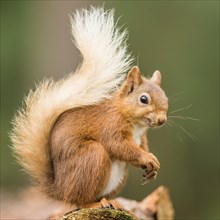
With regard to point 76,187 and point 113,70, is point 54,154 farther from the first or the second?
point 113,70

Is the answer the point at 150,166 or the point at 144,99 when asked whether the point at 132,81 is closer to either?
the point at 144,99

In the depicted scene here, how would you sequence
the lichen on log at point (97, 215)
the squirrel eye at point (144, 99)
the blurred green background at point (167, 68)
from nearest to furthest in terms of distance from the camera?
1. the lichen on log at point (97, 215)
2. the squirrel eye at point (144, 99)
3. the blurred green background at point (167, 68)

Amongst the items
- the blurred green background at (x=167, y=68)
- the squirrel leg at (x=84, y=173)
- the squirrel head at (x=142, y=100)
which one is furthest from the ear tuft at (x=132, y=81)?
the blurred green background at (x=167, y=68)

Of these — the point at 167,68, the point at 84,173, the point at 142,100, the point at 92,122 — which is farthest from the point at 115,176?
the point at 167,68

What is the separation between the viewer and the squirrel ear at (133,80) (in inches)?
129

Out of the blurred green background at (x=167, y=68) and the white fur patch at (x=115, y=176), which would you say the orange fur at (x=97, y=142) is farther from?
the blurred green background at (x=167, y=68)

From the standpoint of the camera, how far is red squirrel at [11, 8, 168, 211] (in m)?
3.26

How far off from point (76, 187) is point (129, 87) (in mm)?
528

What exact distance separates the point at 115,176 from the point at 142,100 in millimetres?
377

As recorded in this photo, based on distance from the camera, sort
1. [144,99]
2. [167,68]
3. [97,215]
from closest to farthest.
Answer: [97,215] < [144,99] < [167,68]

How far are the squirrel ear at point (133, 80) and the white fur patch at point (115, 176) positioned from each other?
13.6 inches

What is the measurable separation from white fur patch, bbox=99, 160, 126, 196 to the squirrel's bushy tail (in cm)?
29

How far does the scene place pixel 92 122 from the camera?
3305 mm

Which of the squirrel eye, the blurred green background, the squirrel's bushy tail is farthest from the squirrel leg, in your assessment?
the blurred green background
